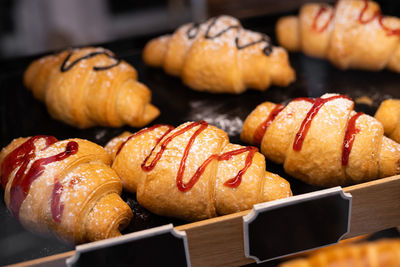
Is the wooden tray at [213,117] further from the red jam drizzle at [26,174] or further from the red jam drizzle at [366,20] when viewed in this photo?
the red jam drizzle at [366,20]

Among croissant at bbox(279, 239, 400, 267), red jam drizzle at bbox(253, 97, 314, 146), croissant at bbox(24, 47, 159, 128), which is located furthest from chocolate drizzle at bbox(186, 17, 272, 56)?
croissant at bbox(279, 239, 400, 267)

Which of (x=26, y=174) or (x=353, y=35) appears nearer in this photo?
(x=26, y=174)

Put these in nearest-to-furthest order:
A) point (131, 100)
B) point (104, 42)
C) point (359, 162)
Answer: point (359, 162), point (131, 100), point (104, 42)

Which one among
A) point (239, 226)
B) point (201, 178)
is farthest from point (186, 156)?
point (239, 226)

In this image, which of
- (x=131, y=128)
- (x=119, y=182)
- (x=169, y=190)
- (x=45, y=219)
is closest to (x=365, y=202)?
(x=169, y=190)

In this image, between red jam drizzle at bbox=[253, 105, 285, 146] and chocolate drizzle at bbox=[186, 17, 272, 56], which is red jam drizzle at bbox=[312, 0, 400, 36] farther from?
red jam drizzle at bbox=[253, 105, 285, 146]

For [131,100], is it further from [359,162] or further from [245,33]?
[359,162]

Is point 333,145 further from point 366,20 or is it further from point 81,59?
point 81,59
